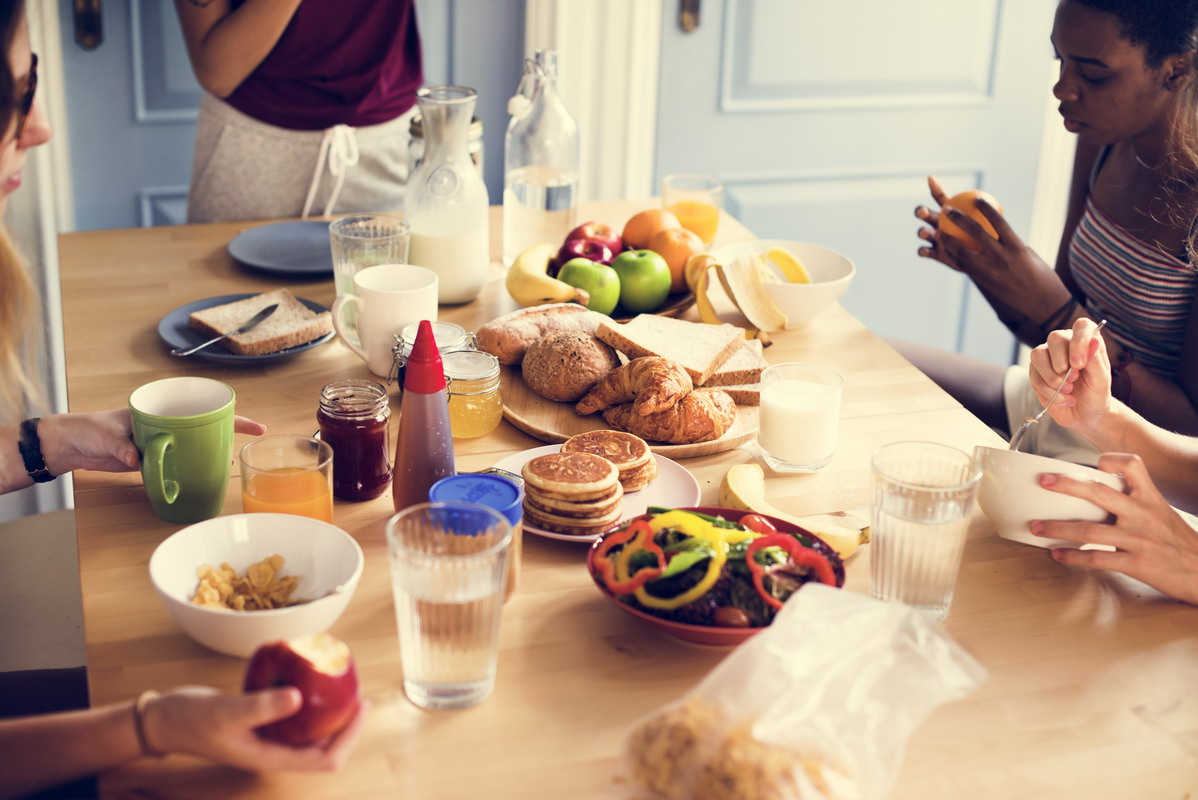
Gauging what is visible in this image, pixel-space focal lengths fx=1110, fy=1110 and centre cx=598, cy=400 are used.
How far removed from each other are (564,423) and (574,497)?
0.94 ft

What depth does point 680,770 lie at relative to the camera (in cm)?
75

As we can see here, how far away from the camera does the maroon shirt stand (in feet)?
7.55

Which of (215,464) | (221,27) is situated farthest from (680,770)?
(221,27)

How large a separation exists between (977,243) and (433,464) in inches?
42.1

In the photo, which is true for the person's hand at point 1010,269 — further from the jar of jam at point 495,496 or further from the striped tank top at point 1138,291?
the jar of jam at point 495,496

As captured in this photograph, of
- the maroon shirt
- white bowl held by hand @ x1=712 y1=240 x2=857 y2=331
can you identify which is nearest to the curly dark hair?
white bowl held by hand @ x1=712 y1=240 x2=857 y2=331

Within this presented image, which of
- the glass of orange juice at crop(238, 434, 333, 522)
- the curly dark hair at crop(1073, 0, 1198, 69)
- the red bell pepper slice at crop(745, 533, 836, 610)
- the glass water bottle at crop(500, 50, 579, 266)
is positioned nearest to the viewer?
the red bell pepper slice at crop(745, 533, 836, 610)

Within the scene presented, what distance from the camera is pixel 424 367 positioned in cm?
110

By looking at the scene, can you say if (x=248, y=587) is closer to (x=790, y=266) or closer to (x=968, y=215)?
(x=790, y=266)

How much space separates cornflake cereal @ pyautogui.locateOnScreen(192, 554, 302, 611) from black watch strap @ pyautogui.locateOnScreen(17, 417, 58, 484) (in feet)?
1.22

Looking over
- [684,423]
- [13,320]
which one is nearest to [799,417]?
[684,423]

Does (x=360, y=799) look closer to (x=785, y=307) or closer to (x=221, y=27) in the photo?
(x=785, y=307)

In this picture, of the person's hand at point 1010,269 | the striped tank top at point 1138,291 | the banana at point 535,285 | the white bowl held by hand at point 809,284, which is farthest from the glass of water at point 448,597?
the striped tank top at point 1138,291

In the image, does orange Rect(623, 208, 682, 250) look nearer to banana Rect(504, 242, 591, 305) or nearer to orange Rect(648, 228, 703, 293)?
orange Rect(648, 228, 703, 293)
